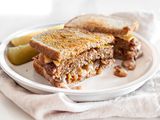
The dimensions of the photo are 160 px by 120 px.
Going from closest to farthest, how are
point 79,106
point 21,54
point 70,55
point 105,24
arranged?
point 79,106 → point 70,55 → point 21,54 → point 105,24

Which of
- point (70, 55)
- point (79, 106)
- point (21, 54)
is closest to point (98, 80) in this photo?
point (70, 55)

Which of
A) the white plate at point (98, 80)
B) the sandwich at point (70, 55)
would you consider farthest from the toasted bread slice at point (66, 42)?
the white plate at point (98, 80)

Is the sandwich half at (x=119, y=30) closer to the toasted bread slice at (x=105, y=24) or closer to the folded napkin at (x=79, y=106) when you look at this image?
the toasted bread slice at (x=105, y=24)

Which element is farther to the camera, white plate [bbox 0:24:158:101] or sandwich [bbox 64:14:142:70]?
sandwich [bbox 64:14:142:70]

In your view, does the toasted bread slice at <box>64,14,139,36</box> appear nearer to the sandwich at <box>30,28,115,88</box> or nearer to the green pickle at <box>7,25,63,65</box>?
the sandwich at <box>30,28,115,88</box>

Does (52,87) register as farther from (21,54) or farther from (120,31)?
(120,31)

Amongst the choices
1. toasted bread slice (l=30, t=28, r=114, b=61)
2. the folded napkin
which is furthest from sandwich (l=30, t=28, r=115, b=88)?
the folded napkin
